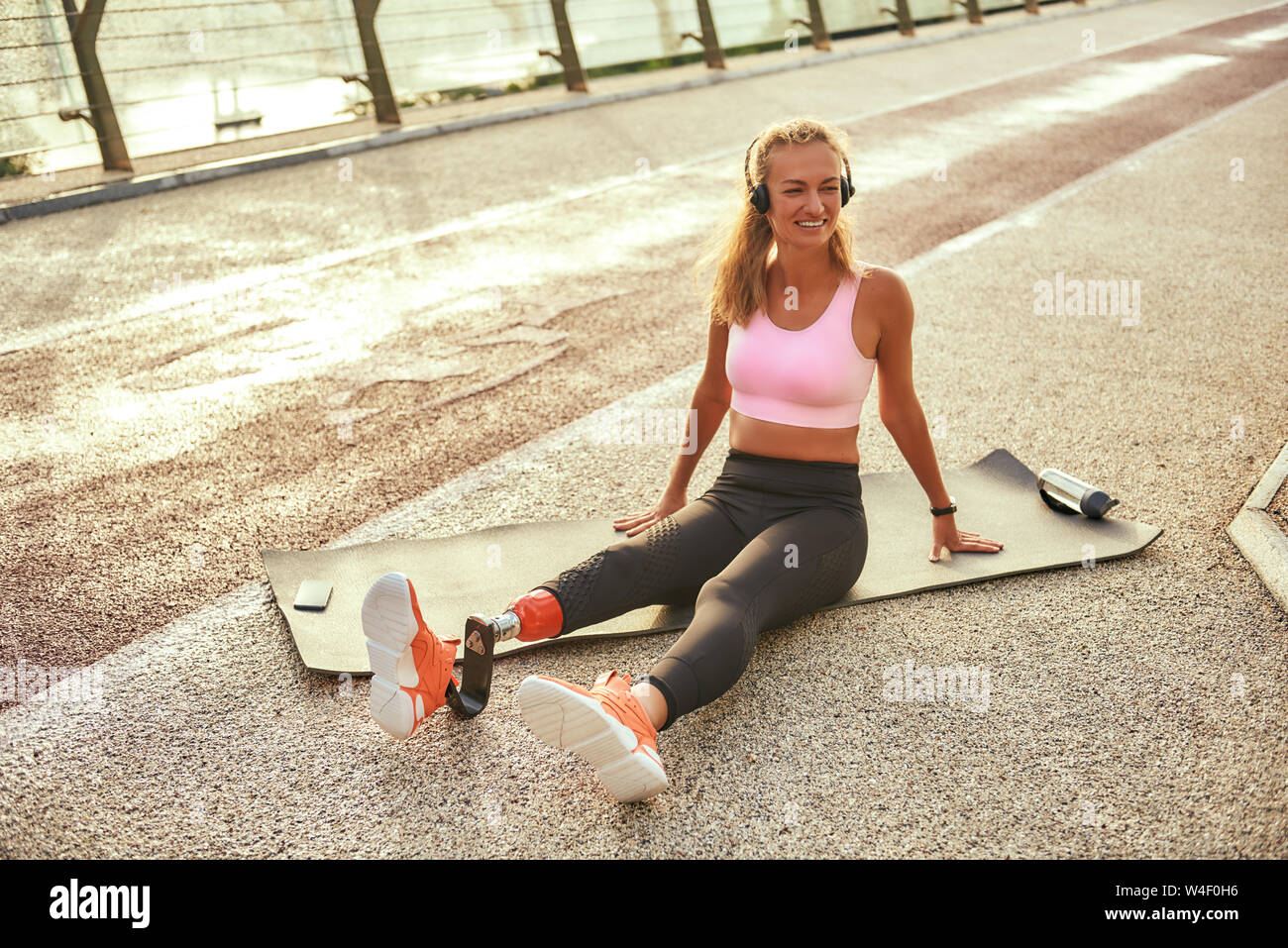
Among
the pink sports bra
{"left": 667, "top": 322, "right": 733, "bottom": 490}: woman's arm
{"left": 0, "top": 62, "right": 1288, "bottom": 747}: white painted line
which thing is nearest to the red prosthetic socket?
{"left": 667, "top": 322, "right": 733, "bottom": 490}: woman's arm

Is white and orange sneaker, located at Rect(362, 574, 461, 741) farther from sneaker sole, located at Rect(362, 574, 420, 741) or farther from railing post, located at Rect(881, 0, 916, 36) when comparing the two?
railing post, located at Rect(881, 0, 916, 36)

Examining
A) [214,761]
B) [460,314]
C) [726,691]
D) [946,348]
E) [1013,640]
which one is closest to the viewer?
[214,761]

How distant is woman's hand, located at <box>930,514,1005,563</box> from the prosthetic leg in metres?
1.43


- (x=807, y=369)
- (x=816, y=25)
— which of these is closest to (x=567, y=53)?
(x=816, y=25)

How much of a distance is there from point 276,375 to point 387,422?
95 cm

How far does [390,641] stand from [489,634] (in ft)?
0.91

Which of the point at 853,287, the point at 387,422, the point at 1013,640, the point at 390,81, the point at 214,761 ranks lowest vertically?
the point at 1013,640

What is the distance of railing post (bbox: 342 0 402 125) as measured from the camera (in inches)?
499

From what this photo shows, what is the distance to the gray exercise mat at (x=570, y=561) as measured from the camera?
3.68m

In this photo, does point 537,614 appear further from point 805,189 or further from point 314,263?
point 314,263

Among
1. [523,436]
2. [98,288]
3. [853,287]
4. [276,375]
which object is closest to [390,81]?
[98,288]

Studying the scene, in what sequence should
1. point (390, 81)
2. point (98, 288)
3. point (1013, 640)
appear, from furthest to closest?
point (390, 81), point (98, 288), point (1013, 640)
